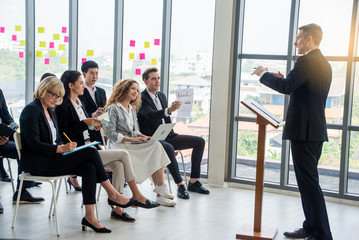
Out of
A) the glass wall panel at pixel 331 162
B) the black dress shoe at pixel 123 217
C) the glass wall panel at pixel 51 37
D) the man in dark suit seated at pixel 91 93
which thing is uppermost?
the glass wall panel at pixel 51 37

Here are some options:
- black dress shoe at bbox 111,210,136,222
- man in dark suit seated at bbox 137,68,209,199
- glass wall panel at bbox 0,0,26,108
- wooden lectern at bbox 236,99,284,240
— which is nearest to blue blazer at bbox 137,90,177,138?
man in dark suit seated at bbox 137,68,209,199

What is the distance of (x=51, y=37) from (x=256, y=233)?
4543mm

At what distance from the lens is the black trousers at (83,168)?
3.78m

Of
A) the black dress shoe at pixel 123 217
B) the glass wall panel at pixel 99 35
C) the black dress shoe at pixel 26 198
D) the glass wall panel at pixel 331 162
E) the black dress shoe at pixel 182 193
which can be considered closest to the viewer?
the black dress shoe at pixel 123 217

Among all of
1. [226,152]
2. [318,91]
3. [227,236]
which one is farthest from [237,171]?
[318,91]

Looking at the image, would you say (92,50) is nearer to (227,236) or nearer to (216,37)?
(216,37)

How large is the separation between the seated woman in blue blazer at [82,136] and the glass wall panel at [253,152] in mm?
1768

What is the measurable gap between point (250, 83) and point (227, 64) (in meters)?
0.38

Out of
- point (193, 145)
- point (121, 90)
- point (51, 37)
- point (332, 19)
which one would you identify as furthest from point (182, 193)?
point (51, 37)

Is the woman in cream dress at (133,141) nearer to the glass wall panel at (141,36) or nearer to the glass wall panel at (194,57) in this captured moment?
the glass wall panel at (194,57)

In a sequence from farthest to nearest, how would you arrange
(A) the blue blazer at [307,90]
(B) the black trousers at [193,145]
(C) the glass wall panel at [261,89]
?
(C) the glass wall panel at [261,89], (B) the black trousers at [193,145], (A) the blue blazer at [307,90]

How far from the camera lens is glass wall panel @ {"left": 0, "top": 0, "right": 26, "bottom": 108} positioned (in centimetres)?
721

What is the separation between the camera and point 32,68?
721 cm

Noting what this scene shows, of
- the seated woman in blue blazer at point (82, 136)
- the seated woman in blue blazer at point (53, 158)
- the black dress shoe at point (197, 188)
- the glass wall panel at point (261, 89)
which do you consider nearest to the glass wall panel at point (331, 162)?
the glass wall panel at point (261, 89)
